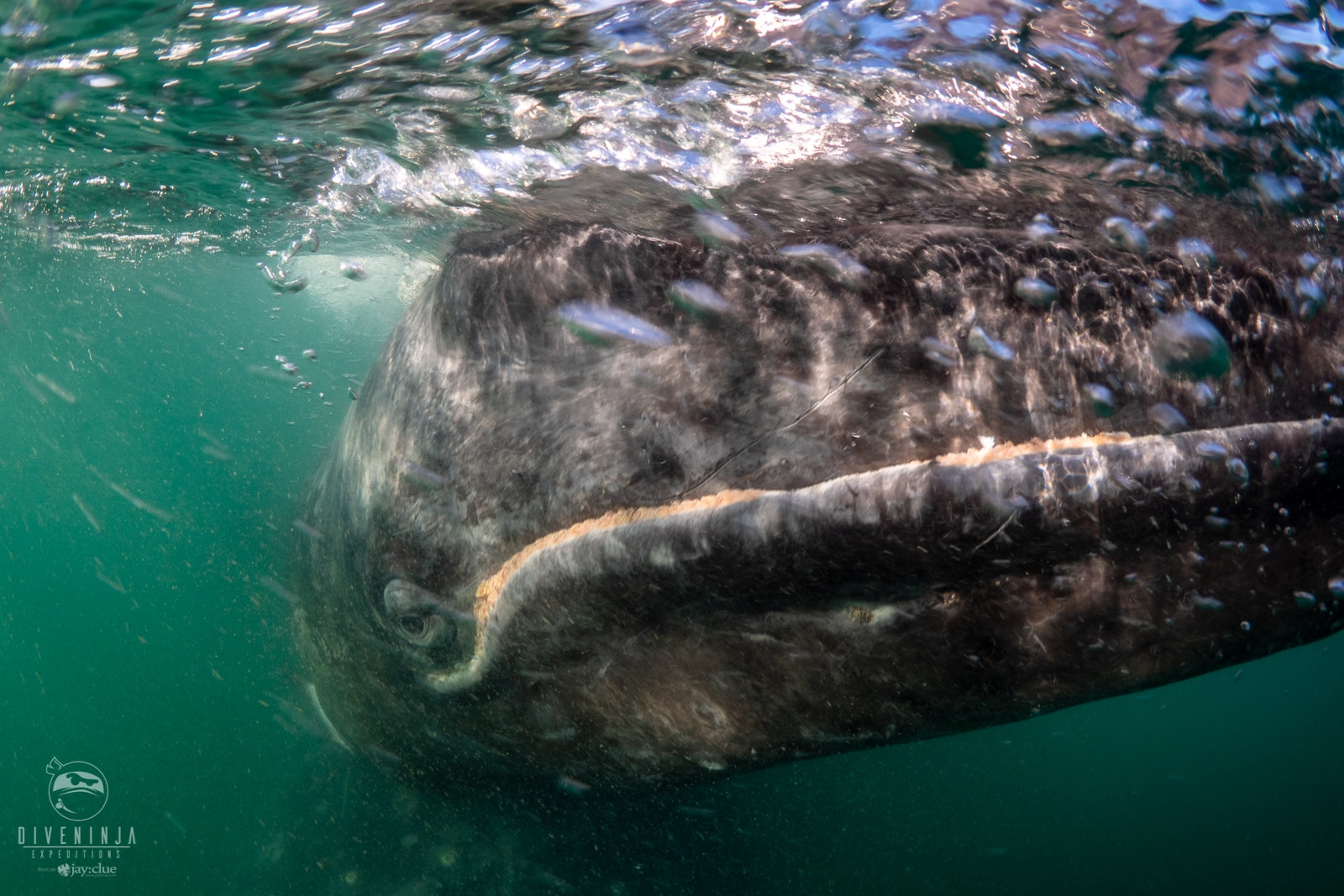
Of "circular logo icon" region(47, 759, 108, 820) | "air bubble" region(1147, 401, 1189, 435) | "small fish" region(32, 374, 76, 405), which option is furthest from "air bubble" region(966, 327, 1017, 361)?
"small fish" region(32, 374, 76, 405)

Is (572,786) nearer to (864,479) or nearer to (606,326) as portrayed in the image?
(606,326)

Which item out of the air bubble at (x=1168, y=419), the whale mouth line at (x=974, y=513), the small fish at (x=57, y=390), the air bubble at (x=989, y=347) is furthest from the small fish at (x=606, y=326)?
the small fish at (x=57, y=390)

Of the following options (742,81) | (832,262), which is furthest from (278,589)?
(832,262)

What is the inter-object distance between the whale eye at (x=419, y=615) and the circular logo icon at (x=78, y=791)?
14614mm

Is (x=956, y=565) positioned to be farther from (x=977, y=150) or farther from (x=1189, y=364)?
(x=977, y=150)

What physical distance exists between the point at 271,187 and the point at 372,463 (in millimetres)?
7354

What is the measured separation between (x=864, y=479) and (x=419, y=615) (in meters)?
2.46

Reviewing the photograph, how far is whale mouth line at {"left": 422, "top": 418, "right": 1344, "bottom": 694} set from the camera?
1.89 meters

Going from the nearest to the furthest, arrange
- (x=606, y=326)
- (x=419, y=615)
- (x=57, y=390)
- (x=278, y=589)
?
(x=606, y=326) < (x=419, y=615) < (x=278, y=589) < (x=57, y=390)

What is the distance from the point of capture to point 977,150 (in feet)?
12.4

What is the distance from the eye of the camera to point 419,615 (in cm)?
360

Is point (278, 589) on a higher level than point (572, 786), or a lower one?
lower

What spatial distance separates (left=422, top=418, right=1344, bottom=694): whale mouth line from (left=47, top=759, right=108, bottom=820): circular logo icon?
16.8 m

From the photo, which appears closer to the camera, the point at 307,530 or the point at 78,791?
the point at 307,530
